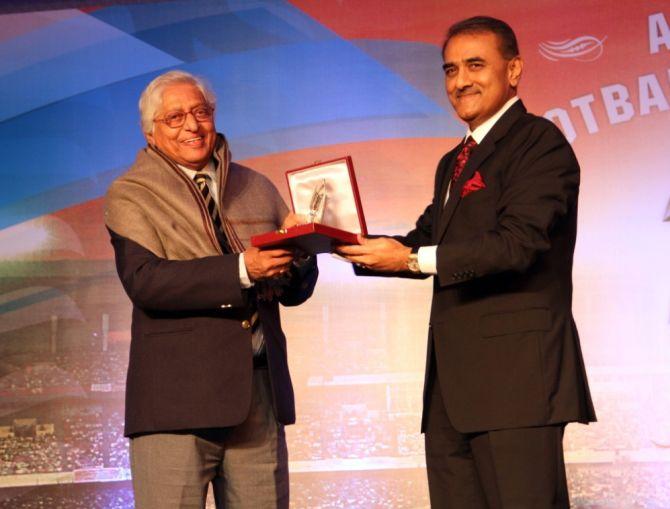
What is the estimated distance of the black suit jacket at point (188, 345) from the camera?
2.05 meters

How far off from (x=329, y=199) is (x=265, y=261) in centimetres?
27

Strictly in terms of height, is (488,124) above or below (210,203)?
above

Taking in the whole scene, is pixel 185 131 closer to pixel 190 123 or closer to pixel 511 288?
pixel 190 123

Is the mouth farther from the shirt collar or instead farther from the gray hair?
the shirt collar

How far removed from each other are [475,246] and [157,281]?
69 centimetres

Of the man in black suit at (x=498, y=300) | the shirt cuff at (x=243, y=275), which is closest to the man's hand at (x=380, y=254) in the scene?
the man in black suit at (x=498, y=300)

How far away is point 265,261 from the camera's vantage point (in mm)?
2035

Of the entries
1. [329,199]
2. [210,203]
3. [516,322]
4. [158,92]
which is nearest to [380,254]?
[329,199]

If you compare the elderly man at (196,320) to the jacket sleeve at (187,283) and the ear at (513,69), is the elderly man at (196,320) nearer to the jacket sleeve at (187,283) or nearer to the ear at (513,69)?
the jacket sleeve at (187,283)

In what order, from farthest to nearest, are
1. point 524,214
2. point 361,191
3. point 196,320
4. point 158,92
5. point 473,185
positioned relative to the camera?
point 361,191 < point 158,92 < point 196,320 < point 473,185 < point 524,214

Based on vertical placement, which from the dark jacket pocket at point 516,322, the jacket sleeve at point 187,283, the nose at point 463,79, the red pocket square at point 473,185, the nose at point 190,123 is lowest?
the dark jacket pocket at point 516,322

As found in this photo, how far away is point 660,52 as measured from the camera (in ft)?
12.1

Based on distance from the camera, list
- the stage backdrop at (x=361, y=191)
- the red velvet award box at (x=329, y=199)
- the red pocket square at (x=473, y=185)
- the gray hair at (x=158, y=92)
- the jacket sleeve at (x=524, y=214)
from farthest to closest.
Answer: the stage backdrop at (x=361, y=191)
the gray hair at (x=158, y=92)
the red velvet award box at (x=329, y=199)
the red pocket square at (x=473, y=185)
the jacket sleeve at (x=524, y=214)

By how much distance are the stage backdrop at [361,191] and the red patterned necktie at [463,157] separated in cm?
159
